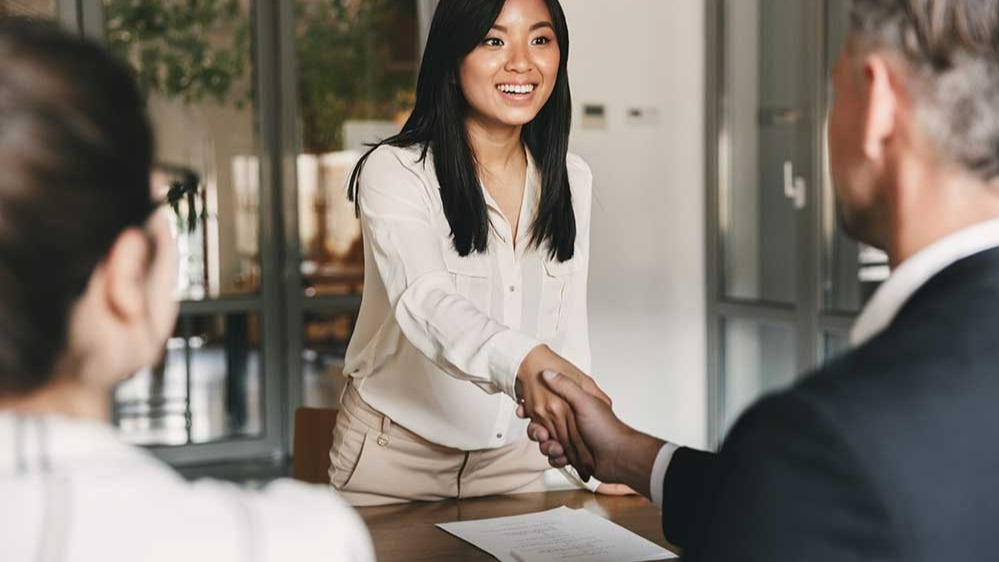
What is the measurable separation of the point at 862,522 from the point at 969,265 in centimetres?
26

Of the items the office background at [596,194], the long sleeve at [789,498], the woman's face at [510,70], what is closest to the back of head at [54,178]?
the long sleeve at [789,498]

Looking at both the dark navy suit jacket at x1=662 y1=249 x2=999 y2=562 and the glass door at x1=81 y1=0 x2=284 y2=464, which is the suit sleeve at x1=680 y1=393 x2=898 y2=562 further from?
the glass door at x1=81 y1=0 x2=284 y2=464

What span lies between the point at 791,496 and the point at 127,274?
19.4 inches

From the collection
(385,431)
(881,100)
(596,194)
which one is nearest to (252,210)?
(596,194)

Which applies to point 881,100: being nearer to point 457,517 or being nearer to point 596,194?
point 457,517

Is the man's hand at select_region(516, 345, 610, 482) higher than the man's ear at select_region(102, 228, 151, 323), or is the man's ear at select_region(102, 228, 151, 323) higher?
the man's ear at select_region(102, 228, 151, 323)

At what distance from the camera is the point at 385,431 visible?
2072 millimetres

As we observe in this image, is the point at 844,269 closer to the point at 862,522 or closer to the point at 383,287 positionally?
the point at 383,287

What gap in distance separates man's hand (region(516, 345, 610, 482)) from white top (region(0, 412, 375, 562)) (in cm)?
105

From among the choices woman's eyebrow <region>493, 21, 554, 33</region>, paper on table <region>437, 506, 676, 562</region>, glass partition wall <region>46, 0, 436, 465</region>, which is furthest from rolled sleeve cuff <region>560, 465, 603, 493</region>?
glass partition wall <region>46, 0, 436, 465</region>

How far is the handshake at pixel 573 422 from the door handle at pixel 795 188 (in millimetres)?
3183

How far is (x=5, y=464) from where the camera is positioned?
2.42ft

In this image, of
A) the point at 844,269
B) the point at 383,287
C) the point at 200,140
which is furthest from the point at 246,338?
the point at 383,287

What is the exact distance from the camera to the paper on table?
1.58m
